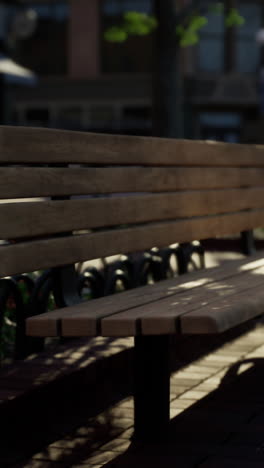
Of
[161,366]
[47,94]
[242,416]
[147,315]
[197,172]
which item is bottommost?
[242,416]

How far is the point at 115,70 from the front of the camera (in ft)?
115

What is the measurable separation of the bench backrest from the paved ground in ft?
1.28

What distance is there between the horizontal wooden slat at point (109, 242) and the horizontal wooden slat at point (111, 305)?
24 cm

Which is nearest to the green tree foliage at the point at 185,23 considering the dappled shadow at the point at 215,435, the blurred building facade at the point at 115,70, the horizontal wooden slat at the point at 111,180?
the horizontal wooden slat at the point at 111,180

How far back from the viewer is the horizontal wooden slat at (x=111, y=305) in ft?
11.1

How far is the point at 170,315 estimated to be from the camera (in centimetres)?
333

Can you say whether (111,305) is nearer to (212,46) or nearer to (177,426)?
(177,426)

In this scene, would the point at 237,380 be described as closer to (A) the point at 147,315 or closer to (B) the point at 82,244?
(B) the point at 82,244

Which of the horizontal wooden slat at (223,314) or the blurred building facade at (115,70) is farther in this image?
the blurred building facade at (115,70)

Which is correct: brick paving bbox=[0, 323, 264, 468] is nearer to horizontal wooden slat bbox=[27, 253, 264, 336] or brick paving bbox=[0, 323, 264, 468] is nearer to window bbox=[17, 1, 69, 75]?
horizontal wooden slat bbox=[27, 253, 264, 336]

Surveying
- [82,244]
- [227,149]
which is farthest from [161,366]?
[227,149]

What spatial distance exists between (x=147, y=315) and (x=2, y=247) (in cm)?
64

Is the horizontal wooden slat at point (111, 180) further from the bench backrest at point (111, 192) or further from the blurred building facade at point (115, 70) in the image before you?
the blurred building facade at point (115, 70)

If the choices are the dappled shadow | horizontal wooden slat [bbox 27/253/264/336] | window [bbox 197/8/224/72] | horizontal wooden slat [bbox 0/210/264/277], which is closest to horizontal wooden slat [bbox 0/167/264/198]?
horizontal wooden slat [bbox 0/210/264/277]
